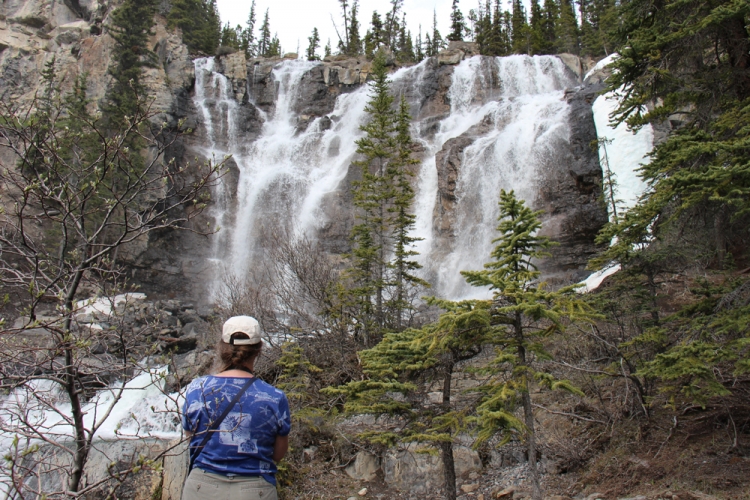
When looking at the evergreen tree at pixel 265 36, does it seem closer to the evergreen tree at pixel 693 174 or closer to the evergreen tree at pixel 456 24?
the evergreen tree at pixel 456 24

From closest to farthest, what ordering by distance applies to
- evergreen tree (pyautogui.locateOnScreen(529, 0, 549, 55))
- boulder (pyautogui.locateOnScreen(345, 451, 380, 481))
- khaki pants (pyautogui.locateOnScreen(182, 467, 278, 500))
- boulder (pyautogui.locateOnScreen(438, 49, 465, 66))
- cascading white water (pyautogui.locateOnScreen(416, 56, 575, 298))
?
khaki pants (pyautogui.locateOnScreen(182, 467, 278, 500)), boulder (pyautogui.locateOnScreen(345, 451, 380, 481)), cascading white water (pyautogui.locateOnScreen(416, 56, 575, 298)), boulder (pyautogui.locateOnScreen(438, 49, 465, 66)), evergreen tree (pyautogui.locateOnScreen(529, 0, 549, 55))

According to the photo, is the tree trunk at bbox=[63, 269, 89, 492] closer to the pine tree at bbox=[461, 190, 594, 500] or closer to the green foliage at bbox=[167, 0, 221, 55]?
the pine tree at bbox=[461, 190, 594, 500]

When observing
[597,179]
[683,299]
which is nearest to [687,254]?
[683,299]

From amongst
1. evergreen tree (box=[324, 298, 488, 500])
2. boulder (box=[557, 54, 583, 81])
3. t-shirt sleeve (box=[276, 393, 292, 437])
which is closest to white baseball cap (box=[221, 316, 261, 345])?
t-shirt sleeve (box=[276, 393, 292, 437])

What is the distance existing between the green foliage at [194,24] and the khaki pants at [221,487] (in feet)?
151

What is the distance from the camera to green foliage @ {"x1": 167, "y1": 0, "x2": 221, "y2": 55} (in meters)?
41.6

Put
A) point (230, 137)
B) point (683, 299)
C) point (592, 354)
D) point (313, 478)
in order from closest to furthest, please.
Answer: point (313, 478)
point (592, 354)
point (683, 299)
point (230, 137)

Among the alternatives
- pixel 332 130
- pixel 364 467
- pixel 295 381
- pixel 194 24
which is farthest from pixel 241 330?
pixel 194 24

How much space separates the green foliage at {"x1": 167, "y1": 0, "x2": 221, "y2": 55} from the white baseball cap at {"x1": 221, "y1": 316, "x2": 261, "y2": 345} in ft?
149

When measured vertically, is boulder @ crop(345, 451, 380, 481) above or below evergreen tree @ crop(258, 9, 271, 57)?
below

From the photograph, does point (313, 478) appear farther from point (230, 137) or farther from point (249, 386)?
point (230, 137)

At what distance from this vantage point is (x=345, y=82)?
130 feet

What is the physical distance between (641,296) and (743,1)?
4.29 m

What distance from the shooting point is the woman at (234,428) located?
2.83 m
